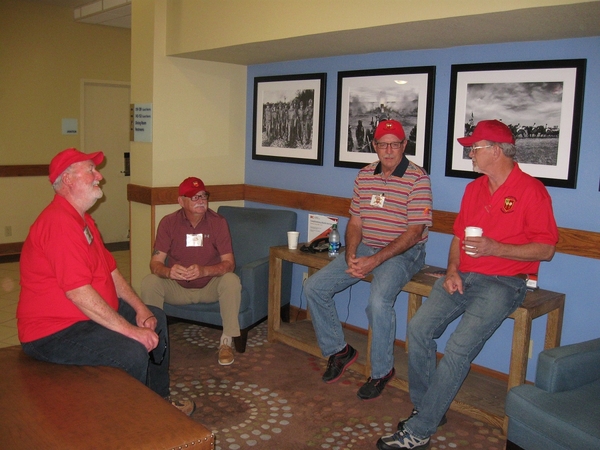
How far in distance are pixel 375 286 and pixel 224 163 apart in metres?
2.28

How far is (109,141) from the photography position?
752cm

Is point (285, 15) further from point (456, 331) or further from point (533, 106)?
point (456, 331)

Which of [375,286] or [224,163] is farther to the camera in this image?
[224,163]

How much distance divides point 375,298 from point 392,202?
2.03 ft

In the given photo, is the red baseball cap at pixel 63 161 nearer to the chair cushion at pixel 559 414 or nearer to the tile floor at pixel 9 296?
the tile floor at pixel 9 296

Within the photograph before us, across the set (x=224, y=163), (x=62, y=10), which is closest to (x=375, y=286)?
(x=224, y=163)

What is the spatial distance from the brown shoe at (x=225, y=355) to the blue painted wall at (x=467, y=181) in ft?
3.38

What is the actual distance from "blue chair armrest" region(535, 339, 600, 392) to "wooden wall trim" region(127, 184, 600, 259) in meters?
0.68

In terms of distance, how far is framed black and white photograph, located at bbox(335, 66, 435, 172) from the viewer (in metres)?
3.80

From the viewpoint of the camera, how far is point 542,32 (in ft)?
9.86

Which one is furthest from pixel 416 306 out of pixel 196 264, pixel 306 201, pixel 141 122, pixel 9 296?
pixel 9 296

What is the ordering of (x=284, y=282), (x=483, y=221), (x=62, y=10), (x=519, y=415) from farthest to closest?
1. (x=62, y=10)
2. (x=284, y=282)
3. (x=483, y=221)
4. (x=519, y=415)

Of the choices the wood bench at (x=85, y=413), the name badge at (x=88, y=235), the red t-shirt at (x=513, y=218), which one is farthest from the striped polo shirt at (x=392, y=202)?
the wood bench at (x=85, y=413)

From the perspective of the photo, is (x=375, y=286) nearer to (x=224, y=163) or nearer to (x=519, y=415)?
(x=519, y=415)
